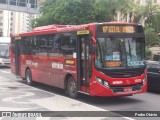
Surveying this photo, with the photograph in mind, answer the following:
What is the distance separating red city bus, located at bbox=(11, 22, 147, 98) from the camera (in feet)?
37.8

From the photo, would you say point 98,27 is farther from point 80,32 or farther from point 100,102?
point 100,102

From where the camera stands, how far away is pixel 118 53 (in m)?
11.7

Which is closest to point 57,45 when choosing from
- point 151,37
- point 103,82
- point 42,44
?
point 42,44

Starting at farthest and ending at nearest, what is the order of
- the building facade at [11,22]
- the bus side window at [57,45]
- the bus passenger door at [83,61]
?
the building facade at [11,22] → the bus side window at [57,45] → the bus passenger door at [83,61]

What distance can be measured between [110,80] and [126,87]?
0.70 meters

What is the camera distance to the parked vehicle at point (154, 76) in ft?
48.2

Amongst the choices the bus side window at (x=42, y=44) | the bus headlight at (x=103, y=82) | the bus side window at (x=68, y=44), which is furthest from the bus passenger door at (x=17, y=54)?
the bus headlight at (x=103, y=82)

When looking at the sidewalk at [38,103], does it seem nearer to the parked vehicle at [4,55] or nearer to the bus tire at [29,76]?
the bus tire at [29,76]

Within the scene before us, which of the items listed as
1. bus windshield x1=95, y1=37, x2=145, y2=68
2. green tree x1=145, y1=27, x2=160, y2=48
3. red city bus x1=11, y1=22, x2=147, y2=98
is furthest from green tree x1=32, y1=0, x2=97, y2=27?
bus windshield x1=95, y1=37, x2=145, y2=68

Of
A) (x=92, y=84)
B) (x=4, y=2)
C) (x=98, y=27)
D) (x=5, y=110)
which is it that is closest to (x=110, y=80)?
(x=92, y=84)

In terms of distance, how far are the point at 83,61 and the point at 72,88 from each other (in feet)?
4.53

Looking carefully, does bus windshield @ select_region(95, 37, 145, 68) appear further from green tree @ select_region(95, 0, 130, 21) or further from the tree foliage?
green tree @ select_region(95, 0, 130, 21)

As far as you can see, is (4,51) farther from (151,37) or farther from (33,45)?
(151,37)

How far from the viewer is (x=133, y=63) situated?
1198 cm
